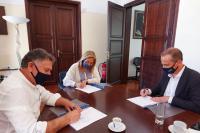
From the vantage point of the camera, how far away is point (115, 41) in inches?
145

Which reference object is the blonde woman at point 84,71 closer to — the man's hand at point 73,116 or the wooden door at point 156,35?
the man's hand at point 73,116

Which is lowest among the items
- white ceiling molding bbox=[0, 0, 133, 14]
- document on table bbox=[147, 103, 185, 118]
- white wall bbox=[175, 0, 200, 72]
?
document on table bbox=[147, 103, 185, 118]

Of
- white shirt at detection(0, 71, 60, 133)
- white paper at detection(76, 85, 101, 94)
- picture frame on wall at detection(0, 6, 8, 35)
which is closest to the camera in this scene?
white shirt at detection(0, 71, 60, 133)

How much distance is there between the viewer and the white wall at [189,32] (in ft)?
7.14

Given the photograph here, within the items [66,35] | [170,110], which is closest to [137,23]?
[66,35]

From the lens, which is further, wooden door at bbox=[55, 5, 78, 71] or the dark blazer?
wooden door at bbox=[55, 5, 78, 71]

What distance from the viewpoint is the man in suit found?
4.05 feet

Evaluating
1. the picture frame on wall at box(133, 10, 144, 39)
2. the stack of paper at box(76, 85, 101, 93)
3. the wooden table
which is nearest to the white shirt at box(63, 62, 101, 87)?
the stack of paper at box(76, 85, 101, 93)

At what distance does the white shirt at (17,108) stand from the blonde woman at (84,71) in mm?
965

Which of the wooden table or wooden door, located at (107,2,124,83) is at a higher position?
wooden door, located at (107,2,124,83)

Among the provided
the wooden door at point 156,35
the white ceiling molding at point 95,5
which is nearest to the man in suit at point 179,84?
the wooden door at point 156,35

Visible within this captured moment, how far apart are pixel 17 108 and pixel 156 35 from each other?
104 inches

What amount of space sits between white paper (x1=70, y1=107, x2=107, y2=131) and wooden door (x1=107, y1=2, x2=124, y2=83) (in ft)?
8.13

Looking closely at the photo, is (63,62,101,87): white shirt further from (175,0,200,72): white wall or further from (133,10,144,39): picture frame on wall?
(133,10,144,39): picture frame on wall
